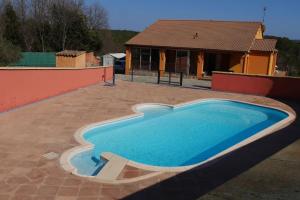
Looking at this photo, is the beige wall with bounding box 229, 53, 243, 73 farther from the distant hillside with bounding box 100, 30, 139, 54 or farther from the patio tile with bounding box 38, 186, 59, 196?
the patio tile with bounding box 38, 186, 59, 196

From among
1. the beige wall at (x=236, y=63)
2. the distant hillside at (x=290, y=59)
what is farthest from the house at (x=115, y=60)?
the distant hillside at (x=290, y=59)

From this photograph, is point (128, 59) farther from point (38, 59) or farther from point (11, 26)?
point (11, 26)

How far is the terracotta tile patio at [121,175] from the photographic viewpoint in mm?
5059

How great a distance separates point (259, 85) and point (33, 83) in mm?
12768

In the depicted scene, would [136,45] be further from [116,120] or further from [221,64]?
[116,120]

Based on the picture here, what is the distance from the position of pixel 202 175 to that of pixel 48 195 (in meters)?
3.13

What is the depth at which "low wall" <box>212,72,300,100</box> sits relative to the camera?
18844 millimetres

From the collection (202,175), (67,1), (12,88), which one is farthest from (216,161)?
(67,1)

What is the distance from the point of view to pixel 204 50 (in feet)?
92.9

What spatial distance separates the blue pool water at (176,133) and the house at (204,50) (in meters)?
11.5

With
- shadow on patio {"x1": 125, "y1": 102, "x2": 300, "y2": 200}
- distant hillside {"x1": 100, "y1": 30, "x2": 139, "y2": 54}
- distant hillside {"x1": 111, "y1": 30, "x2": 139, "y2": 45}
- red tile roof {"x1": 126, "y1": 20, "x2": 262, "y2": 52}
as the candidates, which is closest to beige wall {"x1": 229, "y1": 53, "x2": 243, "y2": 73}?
red tile roof {"x1": 126, "y1": 20, "x2": 262, "y2": 52}

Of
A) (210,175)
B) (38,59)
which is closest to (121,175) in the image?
(210,175)

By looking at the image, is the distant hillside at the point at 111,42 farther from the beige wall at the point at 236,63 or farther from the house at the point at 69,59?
the beige wall at the point at 236,63

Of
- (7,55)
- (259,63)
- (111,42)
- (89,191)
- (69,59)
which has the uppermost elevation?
(111,42)
